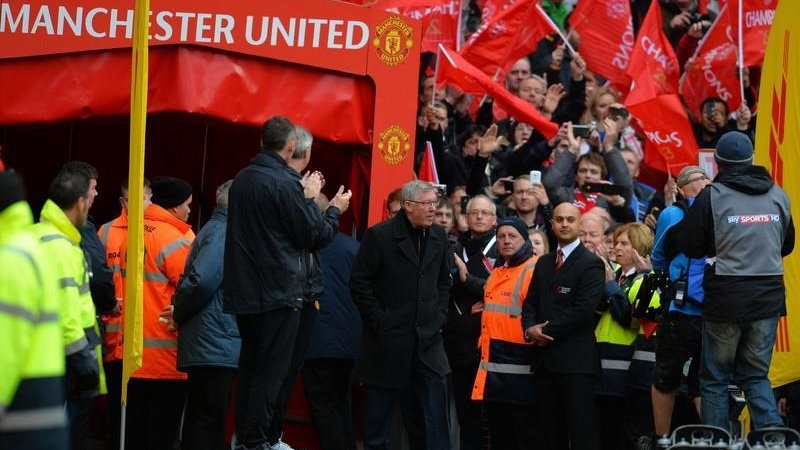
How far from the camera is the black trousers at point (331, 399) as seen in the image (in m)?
11.1

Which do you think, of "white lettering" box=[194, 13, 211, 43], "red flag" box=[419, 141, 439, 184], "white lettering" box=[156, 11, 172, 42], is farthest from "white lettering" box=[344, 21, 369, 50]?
"red flag" box=[419, 141, 439, 184]

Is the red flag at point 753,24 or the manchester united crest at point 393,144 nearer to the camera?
the manchester united crest at point 393,144

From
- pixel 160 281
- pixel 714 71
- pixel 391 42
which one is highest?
pixel 714 71

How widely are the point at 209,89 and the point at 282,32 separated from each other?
74cm

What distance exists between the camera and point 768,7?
49.4ft

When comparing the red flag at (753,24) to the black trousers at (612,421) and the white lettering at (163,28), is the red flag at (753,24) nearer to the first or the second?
the black trousers at (612,421)

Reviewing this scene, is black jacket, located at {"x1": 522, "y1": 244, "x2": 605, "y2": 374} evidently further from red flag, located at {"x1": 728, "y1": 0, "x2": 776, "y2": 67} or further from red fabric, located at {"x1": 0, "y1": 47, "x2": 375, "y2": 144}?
red flag, located at {"x1": 728, "y1": 0, "x2": 776, "y2": 67}

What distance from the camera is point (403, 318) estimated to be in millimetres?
10805

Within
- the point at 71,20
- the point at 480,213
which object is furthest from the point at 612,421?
the point at 71,20

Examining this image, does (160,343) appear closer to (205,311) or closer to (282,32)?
(205,311)

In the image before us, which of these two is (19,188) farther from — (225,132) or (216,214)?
(225,132)

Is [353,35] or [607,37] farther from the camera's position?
[607,37]

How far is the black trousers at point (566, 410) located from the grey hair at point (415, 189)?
1558 millimetres

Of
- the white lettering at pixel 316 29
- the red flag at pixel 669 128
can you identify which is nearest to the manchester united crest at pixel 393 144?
the white lettering at pixel 316 29
